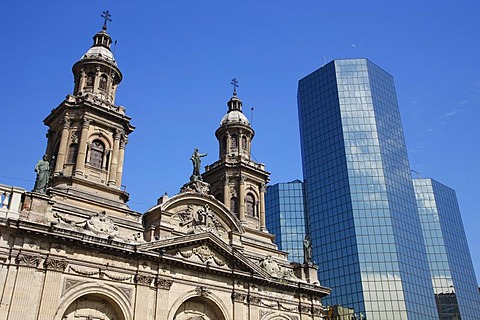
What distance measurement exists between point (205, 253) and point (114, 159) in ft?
36.9

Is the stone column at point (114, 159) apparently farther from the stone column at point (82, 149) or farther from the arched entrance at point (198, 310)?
the arched entrance at point (198, 310)

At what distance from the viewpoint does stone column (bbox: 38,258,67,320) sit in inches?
999

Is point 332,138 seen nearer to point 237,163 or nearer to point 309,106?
point 309,106

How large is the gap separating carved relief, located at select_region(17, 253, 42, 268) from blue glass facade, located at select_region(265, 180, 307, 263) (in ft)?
215

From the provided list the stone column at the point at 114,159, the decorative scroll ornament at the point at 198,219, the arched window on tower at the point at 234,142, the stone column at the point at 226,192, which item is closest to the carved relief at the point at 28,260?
the decorative scroll ornament at the point at 198,219

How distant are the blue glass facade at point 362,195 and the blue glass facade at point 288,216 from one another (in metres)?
10.6

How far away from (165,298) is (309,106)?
203 feet

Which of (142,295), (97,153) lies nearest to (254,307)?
(142,295)

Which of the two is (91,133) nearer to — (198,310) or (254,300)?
(198,310)

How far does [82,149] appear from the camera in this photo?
36.7 m

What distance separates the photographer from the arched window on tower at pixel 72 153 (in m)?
36.8

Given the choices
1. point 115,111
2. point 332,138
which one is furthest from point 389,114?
point 115,111

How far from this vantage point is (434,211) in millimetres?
104688

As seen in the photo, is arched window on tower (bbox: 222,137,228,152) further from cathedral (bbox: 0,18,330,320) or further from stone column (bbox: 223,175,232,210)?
stone column (bbox: 223,175,232,210)
